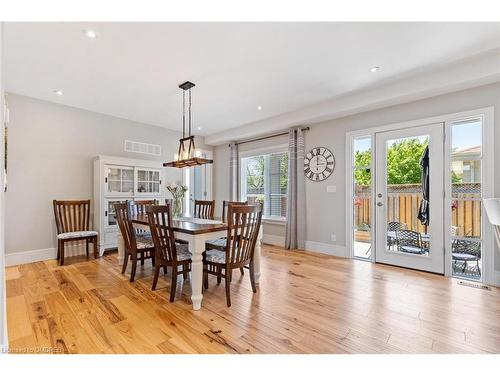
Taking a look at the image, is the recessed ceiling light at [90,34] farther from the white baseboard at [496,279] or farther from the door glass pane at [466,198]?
the white baseboard at [496,279]

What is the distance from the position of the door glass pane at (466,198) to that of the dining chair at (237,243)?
259 cm

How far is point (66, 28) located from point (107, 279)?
265 centimetres

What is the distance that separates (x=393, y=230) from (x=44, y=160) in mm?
5481

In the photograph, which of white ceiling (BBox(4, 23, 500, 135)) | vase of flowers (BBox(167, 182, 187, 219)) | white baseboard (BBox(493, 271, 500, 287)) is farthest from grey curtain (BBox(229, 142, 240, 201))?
white baseboard (BBox(493, 271, 500, 287))

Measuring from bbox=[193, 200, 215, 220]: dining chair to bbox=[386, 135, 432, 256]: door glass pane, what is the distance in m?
2.66

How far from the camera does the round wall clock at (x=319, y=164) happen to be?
430 cm

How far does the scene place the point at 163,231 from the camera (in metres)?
2.43

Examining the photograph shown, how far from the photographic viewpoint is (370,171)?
3857mm

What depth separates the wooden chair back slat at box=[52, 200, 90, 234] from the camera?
3.83 m

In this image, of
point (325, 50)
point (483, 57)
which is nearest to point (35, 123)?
point (325, 50)

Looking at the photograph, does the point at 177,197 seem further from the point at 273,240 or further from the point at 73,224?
the point at 273,240

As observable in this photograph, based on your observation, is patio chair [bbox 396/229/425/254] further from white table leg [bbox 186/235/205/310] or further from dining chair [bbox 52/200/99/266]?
dining chair [bbox 52/200/99/266]

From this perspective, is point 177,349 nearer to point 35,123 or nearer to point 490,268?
point 490,268

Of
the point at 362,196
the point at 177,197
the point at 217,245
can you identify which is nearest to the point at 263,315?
the point at 217,245
